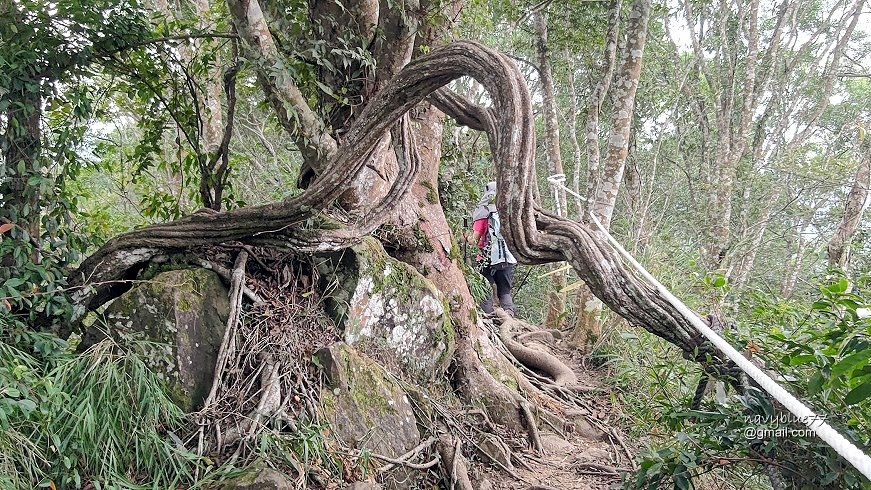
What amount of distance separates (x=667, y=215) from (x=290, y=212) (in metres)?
11.6

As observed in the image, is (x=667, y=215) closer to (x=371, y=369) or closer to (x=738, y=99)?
(x=738, y=99)

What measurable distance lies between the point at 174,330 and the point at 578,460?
2.73 meters

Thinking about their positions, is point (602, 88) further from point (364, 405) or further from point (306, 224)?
point (364, 405)

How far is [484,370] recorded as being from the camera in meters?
3.93

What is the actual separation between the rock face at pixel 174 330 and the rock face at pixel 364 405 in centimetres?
60

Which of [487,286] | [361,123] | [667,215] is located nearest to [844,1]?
[667,215]

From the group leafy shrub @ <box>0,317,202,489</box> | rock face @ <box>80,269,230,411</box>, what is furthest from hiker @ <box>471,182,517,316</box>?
leafy shrub @ <box>0,317,202,489</box>

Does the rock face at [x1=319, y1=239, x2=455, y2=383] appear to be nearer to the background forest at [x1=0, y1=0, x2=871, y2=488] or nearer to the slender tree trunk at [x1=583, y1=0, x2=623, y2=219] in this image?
the background forest at [x1=0, y1=0, x2=871, y2=488]

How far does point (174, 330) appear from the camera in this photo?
267 centimetres

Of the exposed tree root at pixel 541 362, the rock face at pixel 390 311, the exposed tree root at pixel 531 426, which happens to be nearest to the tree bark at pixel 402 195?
the rock face at pixel 390 311

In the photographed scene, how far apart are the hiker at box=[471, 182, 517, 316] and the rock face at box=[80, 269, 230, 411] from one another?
12.5 feet

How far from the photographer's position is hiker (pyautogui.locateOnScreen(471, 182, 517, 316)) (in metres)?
6.31

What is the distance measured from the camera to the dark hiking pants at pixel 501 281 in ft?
21.4

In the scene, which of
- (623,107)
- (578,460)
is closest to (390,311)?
Answer: (578,460)
